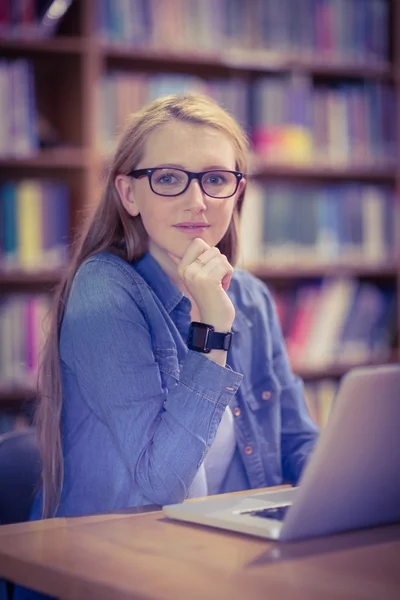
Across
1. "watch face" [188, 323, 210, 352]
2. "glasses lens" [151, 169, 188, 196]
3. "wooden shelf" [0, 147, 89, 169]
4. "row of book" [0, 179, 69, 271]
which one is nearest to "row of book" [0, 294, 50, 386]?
"row of book" [0, 179, 69, 271]

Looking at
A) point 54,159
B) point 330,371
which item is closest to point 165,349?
point 54,159

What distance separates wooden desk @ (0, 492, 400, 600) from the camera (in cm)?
81

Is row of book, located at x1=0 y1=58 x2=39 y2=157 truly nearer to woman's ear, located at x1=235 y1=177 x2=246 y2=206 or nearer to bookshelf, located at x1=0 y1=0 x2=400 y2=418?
bookshelf, located at x1=0 y1=0 x2=400 y2=418

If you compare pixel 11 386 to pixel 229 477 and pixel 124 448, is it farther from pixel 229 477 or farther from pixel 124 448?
pixel 124 448

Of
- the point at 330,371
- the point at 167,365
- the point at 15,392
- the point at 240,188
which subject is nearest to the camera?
the point at 167,365

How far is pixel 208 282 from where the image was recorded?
1.38 meters

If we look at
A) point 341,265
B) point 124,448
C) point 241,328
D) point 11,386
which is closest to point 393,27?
point 341,265

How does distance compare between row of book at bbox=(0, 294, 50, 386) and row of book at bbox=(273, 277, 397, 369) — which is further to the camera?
row of book at bbox=(273, 277, 397, 369)

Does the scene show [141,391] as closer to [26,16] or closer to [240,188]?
[240,188]

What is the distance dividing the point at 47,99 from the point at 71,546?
2.62 metres

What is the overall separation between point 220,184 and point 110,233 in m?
0.22

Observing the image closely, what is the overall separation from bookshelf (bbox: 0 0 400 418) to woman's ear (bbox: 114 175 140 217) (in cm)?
113

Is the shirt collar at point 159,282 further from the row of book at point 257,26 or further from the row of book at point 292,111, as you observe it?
the row of book at point 257,26

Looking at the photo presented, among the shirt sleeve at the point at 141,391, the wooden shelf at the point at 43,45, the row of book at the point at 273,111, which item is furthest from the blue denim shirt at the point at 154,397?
the wooden shelf at the point at 43,45
